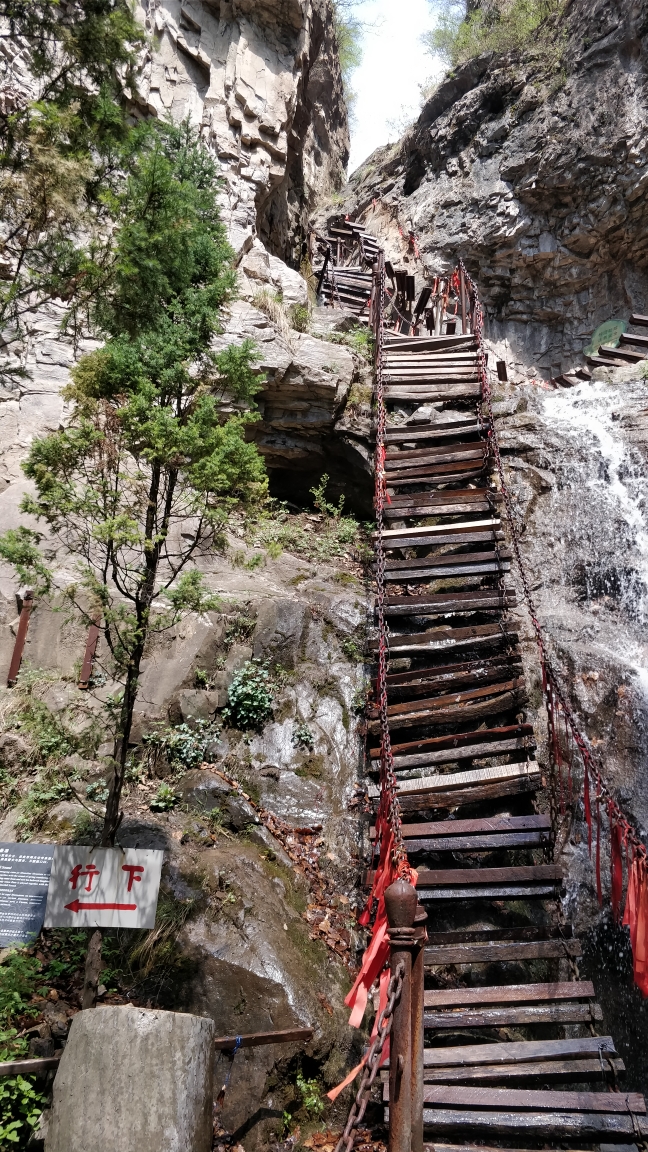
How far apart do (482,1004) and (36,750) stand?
468 centimetres

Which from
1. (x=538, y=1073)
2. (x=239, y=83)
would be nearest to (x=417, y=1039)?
(x=538, y=1073)

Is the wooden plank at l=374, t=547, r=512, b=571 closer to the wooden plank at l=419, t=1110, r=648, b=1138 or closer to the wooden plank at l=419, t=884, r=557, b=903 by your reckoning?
the wooden plank at l=419, t=884, r=557, b=903

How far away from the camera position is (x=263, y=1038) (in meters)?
4.47

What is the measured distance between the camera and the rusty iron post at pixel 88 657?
7320mm

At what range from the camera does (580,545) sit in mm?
10023

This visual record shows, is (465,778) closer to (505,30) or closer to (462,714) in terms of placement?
(462,714)

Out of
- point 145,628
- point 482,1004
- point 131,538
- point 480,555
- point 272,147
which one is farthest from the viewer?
point 272,147

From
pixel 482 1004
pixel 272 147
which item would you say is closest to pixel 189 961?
pixel 482 1004

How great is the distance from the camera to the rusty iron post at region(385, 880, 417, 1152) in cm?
251

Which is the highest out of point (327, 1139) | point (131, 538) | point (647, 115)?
point (647, 115)

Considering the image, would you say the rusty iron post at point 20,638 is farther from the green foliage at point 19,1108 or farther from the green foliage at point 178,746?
the green foliage at point 19,1108

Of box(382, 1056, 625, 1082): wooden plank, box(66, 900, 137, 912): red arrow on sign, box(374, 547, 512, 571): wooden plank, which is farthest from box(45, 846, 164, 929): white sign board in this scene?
box(374, 547, 512, 571): wooden plank

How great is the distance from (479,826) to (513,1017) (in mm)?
1531

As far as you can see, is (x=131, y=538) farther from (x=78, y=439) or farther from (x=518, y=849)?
(x=518, y=849)
